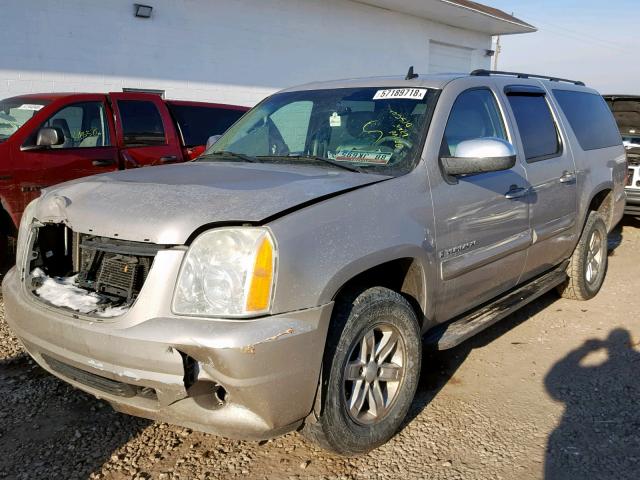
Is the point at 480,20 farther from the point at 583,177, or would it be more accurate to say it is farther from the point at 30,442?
the point at 30,442

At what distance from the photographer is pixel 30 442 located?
9.89 ft

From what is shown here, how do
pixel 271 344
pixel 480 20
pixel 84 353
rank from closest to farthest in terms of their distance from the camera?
1. pixel 271 344
2. pixel 84 353
3. pixel 480 20

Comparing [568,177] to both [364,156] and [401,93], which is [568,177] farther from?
[364,156]

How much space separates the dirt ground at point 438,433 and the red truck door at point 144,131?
260cm

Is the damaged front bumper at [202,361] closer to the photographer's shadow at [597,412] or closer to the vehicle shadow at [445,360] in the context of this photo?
the vehicle shadow at [445,360]

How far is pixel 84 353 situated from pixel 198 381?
1.85ft

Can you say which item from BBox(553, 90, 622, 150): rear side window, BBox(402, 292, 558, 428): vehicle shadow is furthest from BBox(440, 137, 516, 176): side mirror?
BBox(553, 90, 622, 150): rear side window

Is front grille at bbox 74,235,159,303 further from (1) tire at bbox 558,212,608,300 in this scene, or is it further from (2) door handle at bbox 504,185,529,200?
(1) tire at bbox 558,212,608,300

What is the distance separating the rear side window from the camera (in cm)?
497

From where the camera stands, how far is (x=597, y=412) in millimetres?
3400

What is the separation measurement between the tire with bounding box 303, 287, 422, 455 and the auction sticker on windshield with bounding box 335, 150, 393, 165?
79 cm

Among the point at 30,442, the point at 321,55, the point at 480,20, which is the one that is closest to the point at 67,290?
the point at 30,442

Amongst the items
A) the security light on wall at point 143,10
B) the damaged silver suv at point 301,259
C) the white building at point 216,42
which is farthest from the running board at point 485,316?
the security light on wall at point 143,10

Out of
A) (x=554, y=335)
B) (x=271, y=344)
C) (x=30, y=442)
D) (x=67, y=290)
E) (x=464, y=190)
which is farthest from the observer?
(x=554, y=335)
